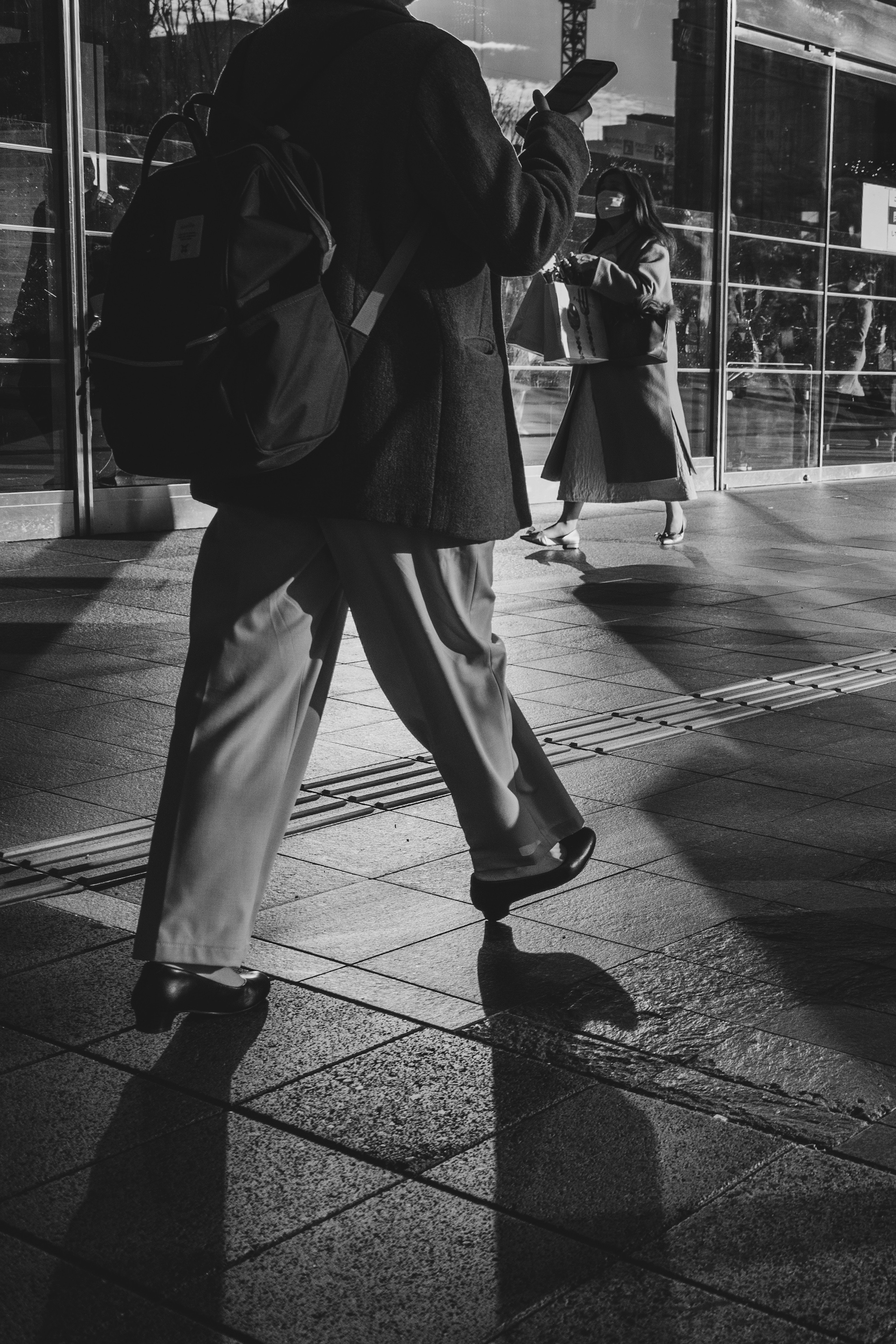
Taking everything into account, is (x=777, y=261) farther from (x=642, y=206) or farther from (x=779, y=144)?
(x=642, y=206)

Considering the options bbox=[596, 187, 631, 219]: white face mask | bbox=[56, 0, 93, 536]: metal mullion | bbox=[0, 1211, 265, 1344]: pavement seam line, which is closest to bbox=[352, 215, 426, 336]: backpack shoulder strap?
bbox=[0, 1211, 265, 1344]: pavement seam line

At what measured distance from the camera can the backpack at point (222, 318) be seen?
8.61 ft

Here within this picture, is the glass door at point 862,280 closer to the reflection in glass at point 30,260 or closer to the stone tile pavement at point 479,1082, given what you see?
the reflection in glass at point 30,260

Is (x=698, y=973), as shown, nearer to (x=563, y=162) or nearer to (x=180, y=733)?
(x=180, y=733)

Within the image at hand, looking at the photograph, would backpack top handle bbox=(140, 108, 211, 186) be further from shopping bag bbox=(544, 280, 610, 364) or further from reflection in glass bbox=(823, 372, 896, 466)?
reflection in glass bbox=(823, 372, 896, 466)

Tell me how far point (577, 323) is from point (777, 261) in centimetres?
835

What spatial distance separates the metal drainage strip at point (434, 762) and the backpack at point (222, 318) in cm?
95

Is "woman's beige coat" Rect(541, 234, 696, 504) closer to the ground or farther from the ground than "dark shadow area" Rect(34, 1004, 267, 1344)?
farther from the ground

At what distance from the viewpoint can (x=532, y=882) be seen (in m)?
3.30

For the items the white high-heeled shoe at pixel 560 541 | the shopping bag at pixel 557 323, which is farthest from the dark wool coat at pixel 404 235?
→ the white high-heeled shoe at pixel 560 541

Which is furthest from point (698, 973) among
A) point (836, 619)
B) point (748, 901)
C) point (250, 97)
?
point (836, 619)

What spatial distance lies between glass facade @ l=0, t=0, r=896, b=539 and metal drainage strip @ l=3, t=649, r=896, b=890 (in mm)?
4691

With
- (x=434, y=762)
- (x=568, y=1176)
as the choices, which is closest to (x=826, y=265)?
(x=434, y=762)

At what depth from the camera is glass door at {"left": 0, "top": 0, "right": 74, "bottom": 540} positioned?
10305mm
